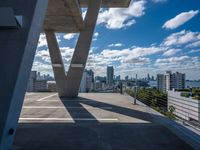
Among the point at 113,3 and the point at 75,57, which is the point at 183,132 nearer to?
the point at 75,57

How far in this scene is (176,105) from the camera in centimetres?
6400

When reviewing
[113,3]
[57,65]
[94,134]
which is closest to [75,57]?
[57,65]

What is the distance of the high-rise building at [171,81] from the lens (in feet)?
433

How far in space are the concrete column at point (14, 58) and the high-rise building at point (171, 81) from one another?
427 ft

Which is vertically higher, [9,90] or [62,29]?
[62,29]

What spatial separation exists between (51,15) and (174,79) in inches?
5025

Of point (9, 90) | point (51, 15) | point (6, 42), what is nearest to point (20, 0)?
point (6, 42)

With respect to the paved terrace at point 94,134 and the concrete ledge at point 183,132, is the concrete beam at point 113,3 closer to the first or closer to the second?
the paved terrace at point 94,134

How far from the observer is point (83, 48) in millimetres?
16031

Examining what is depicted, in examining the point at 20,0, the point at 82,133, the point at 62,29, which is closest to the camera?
the point at 20,0

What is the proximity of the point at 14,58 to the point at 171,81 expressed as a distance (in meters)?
135

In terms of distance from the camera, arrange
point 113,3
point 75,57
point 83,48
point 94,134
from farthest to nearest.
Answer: point 113,3 → point 75,57 → point 83,48 → point 94,134

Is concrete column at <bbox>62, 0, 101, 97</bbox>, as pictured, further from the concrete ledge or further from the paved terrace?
the concrete ledge

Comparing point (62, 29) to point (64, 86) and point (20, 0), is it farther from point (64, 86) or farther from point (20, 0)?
point (20, 0)
